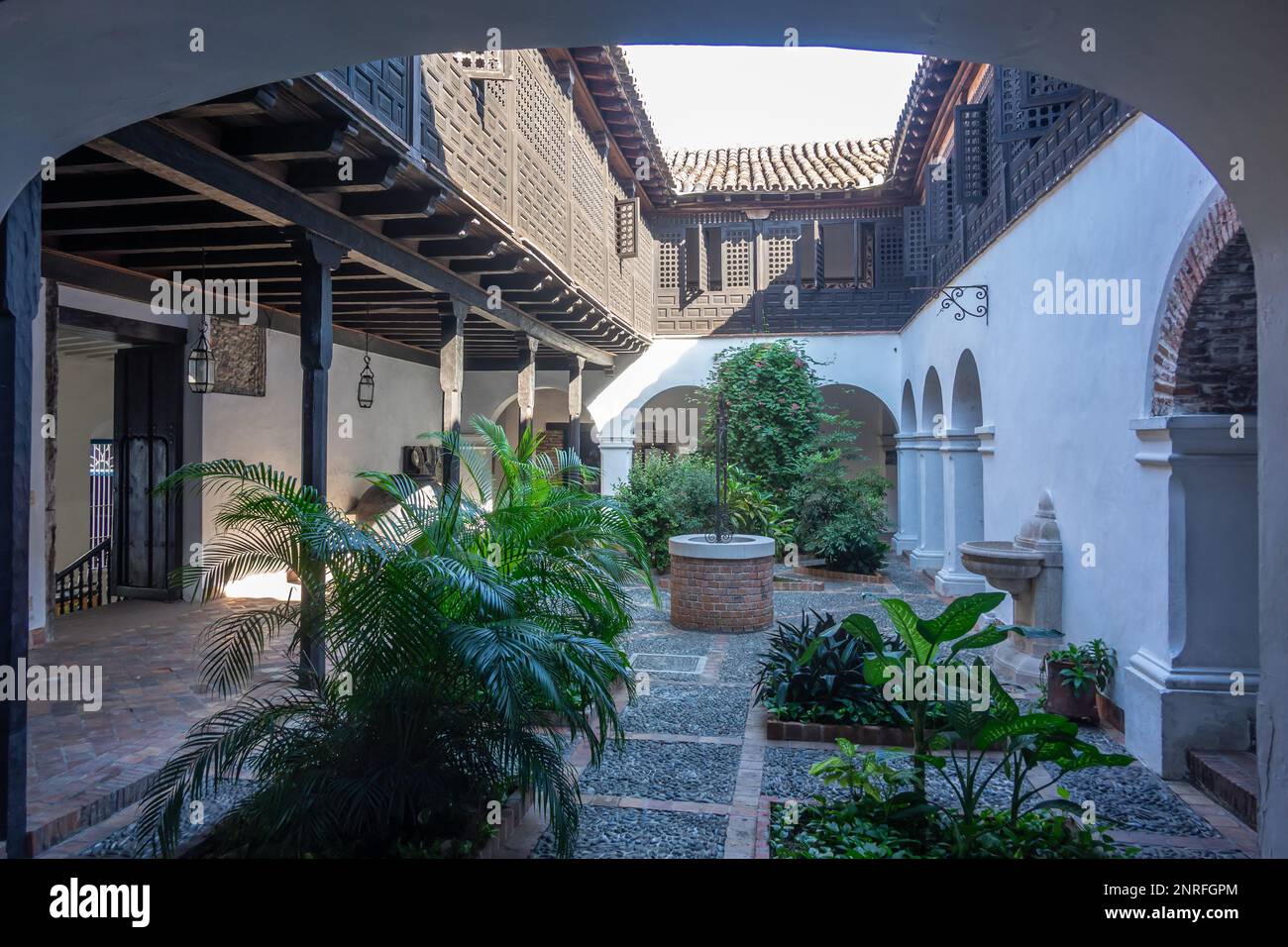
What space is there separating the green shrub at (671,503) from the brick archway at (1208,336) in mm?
7940

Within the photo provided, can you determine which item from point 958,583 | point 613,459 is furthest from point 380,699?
point 613,459

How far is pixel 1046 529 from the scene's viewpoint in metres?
6.84

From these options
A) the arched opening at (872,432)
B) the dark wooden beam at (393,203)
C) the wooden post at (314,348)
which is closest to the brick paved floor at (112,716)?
the wooden post at (314,348)

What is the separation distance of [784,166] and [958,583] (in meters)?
9.95

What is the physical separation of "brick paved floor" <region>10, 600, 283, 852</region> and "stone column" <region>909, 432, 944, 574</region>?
912cm

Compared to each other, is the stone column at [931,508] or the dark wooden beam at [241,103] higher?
the dark wooden beam at [241,103]

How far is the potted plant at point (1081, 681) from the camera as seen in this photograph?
5.54 meters

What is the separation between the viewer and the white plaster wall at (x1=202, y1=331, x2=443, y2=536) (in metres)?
9.77

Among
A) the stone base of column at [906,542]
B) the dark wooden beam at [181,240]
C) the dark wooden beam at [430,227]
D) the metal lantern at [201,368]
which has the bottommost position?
the stone base of column at [906,542]

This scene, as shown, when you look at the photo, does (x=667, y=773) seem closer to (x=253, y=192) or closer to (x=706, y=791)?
(x=706, y=791)

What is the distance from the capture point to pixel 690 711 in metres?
6.12

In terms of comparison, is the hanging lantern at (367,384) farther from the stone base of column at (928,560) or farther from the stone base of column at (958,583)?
the stone base of column at (928,560)

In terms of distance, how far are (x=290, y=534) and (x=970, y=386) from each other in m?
9.01
